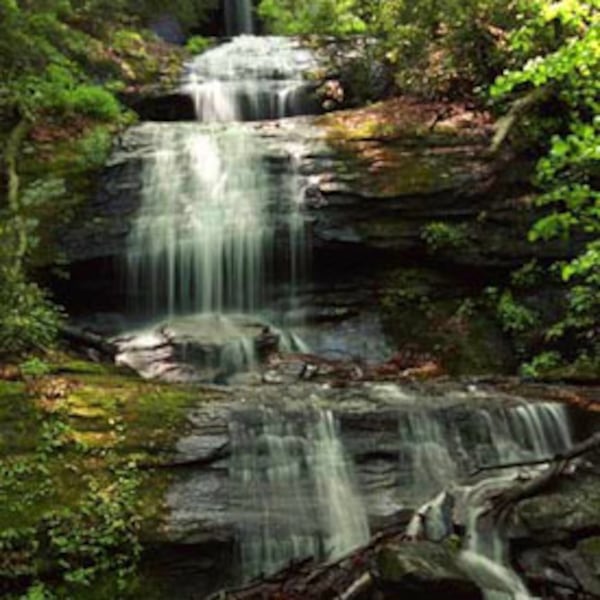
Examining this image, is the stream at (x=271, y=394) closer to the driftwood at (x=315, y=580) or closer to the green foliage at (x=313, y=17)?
the driftwood at (x=315, y=580)

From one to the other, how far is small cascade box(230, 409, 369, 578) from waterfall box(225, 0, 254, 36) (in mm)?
19400

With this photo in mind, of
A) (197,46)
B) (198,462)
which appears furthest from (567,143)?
(197,46)

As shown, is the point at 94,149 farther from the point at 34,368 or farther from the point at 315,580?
the point at 315,580

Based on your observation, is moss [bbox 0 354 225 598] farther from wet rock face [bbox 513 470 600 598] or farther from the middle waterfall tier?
the middle waterfall tier

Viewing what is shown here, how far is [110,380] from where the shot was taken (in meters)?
7.25

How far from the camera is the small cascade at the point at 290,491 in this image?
5.95 metres

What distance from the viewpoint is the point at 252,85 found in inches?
613

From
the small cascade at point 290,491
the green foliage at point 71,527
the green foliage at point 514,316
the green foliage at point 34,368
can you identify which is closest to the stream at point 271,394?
the small cascade at point 290,491

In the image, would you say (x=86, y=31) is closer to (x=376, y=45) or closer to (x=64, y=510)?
(x=376, y=45)

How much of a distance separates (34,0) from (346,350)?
787cm

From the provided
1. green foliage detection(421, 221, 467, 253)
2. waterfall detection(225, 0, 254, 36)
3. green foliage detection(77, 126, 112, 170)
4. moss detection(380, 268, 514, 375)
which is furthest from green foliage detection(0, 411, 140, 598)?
waterfall detection(225, 0, 254, 36)

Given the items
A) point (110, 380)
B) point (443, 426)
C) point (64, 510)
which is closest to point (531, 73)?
point (443, 426)

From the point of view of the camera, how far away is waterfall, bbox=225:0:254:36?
2400cm

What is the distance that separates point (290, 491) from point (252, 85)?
35.4 feet
